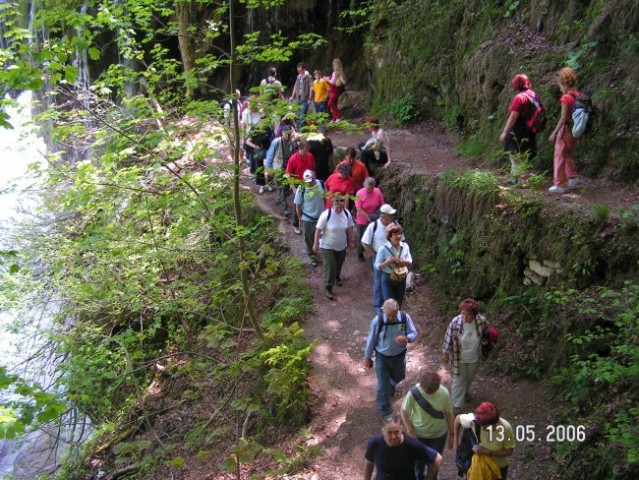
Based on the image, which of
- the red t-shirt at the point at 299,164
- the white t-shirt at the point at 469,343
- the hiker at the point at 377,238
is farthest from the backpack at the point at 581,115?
the red t-shirt at the point at 299,164

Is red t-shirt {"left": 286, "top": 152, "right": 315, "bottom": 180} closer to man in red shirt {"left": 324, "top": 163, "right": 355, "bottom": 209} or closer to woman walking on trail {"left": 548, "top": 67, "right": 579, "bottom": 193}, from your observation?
man in red shirt {"left": 324, "top": 163, "right": 355, "bottom": 209}

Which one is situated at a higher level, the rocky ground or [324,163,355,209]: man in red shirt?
[324,163,355,209]: man in red shirt

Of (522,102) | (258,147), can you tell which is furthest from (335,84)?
(522,102)

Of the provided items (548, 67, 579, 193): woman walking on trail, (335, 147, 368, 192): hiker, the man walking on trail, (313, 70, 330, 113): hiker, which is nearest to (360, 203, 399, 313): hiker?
the man walking on trail

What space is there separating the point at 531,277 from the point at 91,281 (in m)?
7.17

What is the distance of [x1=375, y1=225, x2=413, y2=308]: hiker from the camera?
7113 millimetres

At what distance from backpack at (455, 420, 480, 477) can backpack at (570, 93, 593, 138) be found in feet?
14.8

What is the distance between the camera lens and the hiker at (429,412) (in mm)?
5051

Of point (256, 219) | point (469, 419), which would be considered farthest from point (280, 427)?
point (256, 219)

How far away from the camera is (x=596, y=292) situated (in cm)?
643

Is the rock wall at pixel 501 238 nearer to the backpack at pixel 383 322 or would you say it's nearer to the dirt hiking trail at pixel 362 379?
the dirt hiking trail at pixel 362 379

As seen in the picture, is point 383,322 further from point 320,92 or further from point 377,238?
point 320,92

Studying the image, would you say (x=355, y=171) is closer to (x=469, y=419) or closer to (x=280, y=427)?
(x=280, y=427)

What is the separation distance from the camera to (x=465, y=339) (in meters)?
5.99
